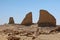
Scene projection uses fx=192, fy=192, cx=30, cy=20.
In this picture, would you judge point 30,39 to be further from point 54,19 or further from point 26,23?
point 26,23

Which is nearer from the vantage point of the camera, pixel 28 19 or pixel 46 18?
pixel 46 18

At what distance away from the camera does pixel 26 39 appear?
35.1 feet

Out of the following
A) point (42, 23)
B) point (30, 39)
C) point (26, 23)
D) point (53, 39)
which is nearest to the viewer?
point (53, 39)

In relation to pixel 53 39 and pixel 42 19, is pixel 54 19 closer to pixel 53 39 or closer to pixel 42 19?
pixel 42 19

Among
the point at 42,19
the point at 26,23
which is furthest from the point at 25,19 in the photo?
the point at 42,19

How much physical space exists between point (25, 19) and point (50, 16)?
867 centimetres

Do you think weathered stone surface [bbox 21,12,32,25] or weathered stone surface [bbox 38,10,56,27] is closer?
weathered stone surface [bbox 38,10,56,27]

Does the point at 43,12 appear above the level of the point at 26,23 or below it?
above

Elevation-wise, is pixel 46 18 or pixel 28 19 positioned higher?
pixel 46 18

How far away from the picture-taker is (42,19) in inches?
1144

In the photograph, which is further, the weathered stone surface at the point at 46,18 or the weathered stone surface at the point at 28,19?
the weathered stone surface at the point at 28,19

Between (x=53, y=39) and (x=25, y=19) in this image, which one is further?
(x=25, y=19)

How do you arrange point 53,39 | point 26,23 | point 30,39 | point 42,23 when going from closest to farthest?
point 53,39 < point 30,39 < point 42,23 < point 26,23

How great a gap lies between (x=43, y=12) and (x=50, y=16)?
48.1 inches
